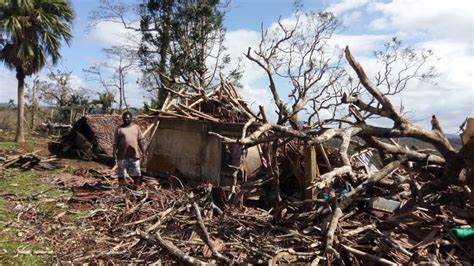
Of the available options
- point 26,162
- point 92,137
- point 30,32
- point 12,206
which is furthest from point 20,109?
point 12,206

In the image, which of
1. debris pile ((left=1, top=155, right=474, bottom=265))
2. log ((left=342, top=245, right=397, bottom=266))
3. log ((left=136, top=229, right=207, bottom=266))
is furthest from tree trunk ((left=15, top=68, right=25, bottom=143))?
log ((left=342, top=245, right=397, bottom=266))

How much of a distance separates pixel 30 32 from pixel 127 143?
42.4 feet

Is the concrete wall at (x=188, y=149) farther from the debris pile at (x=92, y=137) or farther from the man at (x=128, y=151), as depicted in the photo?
the debris pile at (x=92, y=137)

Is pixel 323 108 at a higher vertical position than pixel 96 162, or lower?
higher

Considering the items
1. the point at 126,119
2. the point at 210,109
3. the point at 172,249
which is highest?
the point at 210,109

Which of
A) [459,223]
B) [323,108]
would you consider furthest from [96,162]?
[459,223]

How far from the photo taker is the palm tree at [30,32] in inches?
758

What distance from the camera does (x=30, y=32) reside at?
1988 centimetres

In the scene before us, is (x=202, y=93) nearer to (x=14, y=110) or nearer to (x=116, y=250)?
(x=116, y=250)

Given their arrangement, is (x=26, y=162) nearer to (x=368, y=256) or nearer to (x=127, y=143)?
(x=127, y=143)

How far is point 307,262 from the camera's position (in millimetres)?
5367

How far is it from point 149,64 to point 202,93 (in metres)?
15.9

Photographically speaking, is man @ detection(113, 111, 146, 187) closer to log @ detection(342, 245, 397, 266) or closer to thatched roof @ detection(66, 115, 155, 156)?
log @ detection(342, 245, 397, 266)

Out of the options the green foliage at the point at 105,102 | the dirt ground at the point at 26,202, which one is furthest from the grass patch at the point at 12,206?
the green foliage at the point at 105,102
